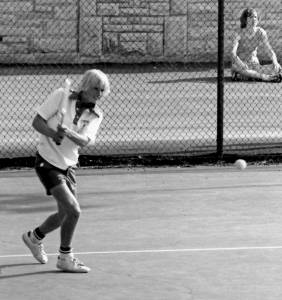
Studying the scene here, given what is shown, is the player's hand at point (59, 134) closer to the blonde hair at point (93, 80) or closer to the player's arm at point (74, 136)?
the player's arm at point (74, 136)

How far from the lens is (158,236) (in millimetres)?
10141

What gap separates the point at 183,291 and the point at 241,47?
12799 mm

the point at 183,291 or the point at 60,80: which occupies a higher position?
the point at 183,291

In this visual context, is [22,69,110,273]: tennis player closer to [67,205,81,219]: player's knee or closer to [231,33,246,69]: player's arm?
[67,205,81,219]: player's knee

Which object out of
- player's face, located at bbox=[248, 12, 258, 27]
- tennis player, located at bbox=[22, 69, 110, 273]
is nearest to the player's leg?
tennis player, located at bbox=[22, 69, 110, 273]

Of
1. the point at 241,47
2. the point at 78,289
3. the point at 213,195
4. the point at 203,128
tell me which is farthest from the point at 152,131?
the point at 78,289

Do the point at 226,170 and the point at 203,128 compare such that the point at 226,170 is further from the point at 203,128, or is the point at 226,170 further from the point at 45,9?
the point at 45,9

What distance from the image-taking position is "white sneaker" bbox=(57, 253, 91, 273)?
880 centimetres

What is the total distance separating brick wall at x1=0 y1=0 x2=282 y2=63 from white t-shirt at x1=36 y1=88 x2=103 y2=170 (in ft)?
46.8

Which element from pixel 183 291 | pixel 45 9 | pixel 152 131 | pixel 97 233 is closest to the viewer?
pixel 183 291

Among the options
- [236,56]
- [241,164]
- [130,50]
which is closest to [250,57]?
[236,56]

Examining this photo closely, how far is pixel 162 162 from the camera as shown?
13.8 m

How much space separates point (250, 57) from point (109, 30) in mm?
3695

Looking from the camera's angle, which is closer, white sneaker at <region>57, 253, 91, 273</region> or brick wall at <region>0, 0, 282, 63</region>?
white sneaker at <region>57, 253, 91, 273</region>
